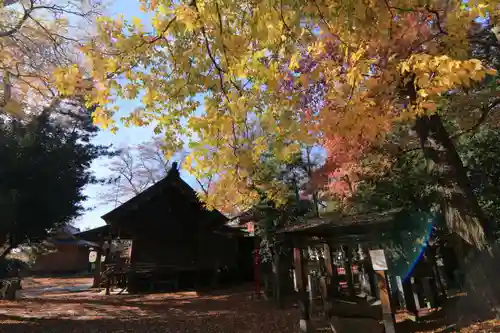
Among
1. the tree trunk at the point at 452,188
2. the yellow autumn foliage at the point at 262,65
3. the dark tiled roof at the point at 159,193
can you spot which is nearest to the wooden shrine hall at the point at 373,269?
the tree trunk at the point at 452,188

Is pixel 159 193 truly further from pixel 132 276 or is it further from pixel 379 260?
pixel 379 260

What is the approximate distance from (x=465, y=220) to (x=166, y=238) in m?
13.1

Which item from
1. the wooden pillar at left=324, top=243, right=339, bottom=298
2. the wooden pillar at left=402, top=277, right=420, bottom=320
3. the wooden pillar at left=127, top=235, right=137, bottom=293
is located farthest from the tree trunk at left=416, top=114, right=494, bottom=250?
the wooden pillar at left=127, top=235, right=137, bottom=293

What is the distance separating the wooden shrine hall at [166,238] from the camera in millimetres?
14219

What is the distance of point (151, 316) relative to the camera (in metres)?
8.88

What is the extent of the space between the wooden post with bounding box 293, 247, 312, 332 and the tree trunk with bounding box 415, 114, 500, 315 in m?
3.32

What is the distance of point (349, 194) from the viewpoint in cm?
1184

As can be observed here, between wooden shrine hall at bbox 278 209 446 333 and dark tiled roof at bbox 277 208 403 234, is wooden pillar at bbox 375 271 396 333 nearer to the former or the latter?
wooden shrine hall at bbox 278 209 446 333

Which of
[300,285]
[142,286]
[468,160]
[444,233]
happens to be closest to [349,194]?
[444,233]

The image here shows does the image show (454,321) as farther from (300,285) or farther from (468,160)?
(468,160)

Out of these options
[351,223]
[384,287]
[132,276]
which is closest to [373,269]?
[384,287]

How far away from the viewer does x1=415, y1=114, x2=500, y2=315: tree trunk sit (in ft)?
18.2

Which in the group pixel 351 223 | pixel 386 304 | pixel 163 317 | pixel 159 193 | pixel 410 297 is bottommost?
pixel 163 317

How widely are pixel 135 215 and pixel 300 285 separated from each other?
33.5ft
